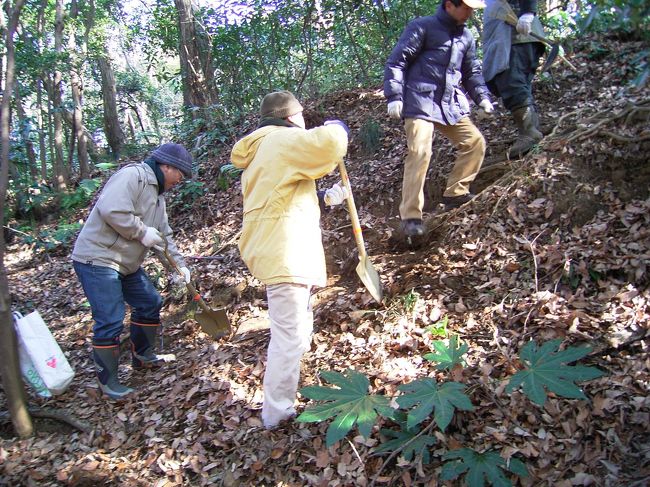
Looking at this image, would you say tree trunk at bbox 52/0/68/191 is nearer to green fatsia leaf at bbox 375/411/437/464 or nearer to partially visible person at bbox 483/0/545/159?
partially visible person at bbox 483/0/545/159

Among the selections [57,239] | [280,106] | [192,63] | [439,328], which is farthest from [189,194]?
[439,328]

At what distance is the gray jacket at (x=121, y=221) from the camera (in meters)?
3.78

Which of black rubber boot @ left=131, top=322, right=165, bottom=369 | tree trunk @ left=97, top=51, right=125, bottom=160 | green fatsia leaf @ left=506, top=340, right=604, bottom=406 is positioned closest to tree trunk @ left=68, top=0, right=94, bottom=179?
tree trunk @ left=97, top=51, right=125, bottom=160

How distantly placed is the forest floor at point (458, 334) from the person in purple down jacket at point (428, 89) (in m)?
0.53

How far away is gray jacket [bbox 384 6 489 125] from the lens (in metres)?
4.16

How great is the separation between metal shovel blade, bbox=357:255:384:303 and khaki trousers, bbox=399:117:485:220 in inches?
30.9

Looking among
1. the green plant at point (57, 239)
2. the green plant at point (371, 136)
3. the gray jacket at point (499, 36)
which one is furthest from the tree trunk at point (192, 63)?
the gray jacket at point (499, 36)

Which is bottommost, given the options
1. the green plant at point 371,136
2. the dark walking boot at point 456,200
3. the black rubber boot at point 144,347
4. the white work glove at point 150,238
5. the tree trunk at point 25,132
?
the black rubber boot at point 144,347

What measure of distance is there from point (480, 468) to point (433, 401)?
0.38 meters

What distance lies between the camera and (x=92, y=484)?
10.6 feet

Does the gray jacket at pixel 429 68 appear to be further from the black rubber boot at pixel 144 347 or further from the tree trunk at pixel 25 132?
the tree trunk at pixel 25 132

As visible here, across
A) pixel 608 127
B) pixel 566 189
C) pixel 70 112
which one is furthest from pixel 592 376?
pixel 70 112

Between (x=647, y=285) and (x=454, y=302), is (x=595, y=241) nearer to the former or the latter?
(x=647, y=285)

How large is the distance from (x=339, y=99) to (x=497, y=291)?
571cm
